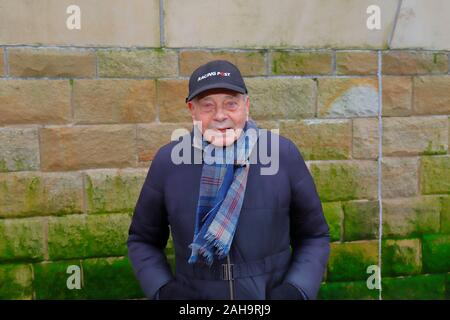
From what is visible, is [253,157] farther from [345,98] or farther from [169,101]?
[345,98]

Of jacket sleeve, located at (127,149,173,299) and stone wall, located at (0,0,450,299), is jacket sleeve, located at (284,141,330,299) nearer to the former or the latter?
jacket sleeve, located at (127,149,173,299)

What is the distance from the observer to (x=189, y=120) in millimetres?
3625

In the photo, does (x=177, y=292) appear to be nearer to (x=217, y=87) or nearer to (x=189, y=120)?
(x=217, y=87)

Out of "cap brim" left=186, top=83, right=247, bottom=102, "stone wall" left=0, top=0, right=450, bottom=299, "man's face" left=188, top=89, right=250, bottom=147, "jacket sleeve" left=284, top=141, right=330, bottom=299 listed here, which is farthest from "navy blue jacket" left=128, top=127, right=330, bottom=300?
"stone wall" left=0, top=0, right=450, bottom=299

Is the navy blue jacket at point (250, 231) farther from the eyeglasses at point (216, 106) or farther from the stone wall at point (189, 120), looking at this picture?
the stone wall at point (189, 120)

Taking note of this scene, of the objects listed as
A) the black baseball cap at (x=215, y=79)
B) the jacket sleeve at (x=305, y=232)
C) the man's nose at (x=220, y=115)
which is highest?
the black baseball cap at (x=215, y=79)

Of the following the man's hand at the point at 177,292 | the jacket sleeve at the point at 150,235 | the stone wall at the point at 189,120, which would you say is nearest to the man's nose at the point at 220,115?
the jacket sleeve at the point at 150,235

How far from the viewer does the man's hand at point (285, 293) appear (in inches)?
86.3

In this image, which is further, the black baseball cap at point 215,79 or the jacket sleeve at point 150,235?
the jacket sleeve at point 150,235

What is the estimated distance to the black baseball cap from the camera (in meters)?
2.18

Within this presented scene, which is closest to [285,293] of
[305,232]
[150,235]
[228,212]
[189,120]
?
[305,232]

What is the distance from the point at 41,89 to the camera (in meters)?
3.42

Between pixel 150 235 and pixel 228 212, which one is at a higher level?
pixel 228 212

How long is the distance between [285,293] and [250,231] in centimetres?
30
